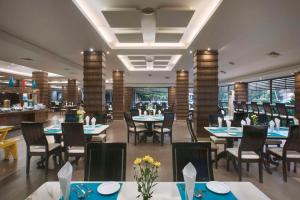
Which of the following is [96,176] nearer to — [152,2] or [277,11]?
[152,2]

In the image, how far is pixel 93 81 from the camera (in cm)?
682

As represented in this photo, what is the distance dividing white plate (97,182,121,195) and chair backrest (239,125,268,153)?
8.23 feet

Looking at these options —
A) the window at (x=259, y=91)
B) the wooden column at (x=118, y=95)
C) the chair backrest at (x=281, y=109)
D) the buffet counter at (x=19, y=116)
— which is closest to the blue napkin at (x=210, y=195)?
the chair backrest at (x=281, y=109)

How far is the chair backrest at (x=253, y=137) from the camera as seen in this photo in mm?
3357

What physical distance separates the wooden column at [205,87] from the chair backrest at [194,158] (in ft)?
15.4

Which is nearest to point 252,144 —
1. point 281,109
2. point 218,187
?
point 218,187

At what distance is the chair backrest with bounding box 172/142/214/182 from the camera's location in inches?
84.6

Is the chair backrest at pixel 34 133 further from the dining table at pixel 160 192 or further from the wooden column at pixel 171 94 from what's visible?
the wooden column at pixel 171 94

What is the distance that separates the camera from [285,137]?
12.4ft

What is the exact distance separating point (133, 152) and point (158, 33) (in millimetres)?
3244

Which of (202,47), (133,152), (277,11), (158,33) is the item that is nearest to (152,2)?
(158,33)

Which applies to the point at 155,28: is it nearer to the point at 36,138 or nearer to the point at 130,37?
the point at 130,37

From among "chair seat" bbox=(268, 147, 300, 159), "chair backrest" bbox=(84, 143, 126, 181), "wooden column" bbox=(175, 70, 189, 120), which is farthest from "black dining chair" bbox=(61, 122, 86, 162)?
"wooden column" bbox=(175, 70, 189, 120)

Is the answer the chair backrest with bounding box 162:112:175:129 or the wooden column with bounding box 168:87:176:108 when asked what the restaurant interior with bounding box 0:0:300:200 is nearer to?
the chair backrest with bounding box 162:112:175:129
